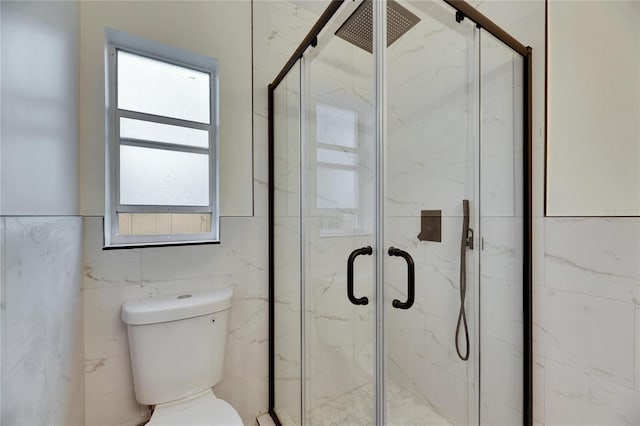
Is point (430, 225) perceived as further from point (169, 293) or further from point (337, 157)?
point (169, 293)

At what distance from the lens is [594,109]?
1.01 metres

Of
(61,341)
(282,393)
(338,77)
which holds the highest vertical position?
(338,77)

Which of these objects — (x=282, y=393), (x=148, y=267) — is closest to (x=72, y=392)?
(x=148, y=267)

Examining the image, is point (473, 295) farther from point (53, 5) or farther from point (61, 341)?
point (53, 5)

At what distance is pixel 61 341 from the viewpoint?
865 millimetres

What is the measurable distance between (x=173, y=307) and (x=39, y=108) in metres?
0.82

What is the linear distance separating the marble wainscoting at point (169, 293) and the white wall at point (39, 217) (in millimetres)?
122

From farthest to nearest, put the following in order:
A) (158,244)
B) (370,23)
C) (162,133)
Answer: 1. (162,133)
2. (158,244)
3. (370,23)

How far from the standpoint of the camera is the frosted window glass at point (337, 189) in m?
1.06

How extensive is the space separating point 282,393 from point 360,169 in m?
1.28

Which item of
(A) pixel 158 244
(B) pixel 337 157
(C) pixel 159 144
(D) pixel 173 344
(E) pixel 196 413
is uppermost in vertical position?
(C) pixel 159 144

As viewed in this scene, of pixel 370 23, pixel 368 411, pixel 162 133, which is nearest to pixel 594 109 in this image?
pixel 370 23

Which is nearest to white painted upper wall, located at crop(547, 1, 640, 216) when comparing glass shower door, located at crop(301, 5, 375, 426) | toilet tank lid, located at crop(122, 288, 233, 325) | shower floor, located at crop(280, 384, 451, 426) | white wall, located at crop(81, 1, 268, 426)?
glass shower door, located at crop(301, 5, 375, 426)

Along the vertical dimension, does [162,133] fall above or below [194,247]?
above
